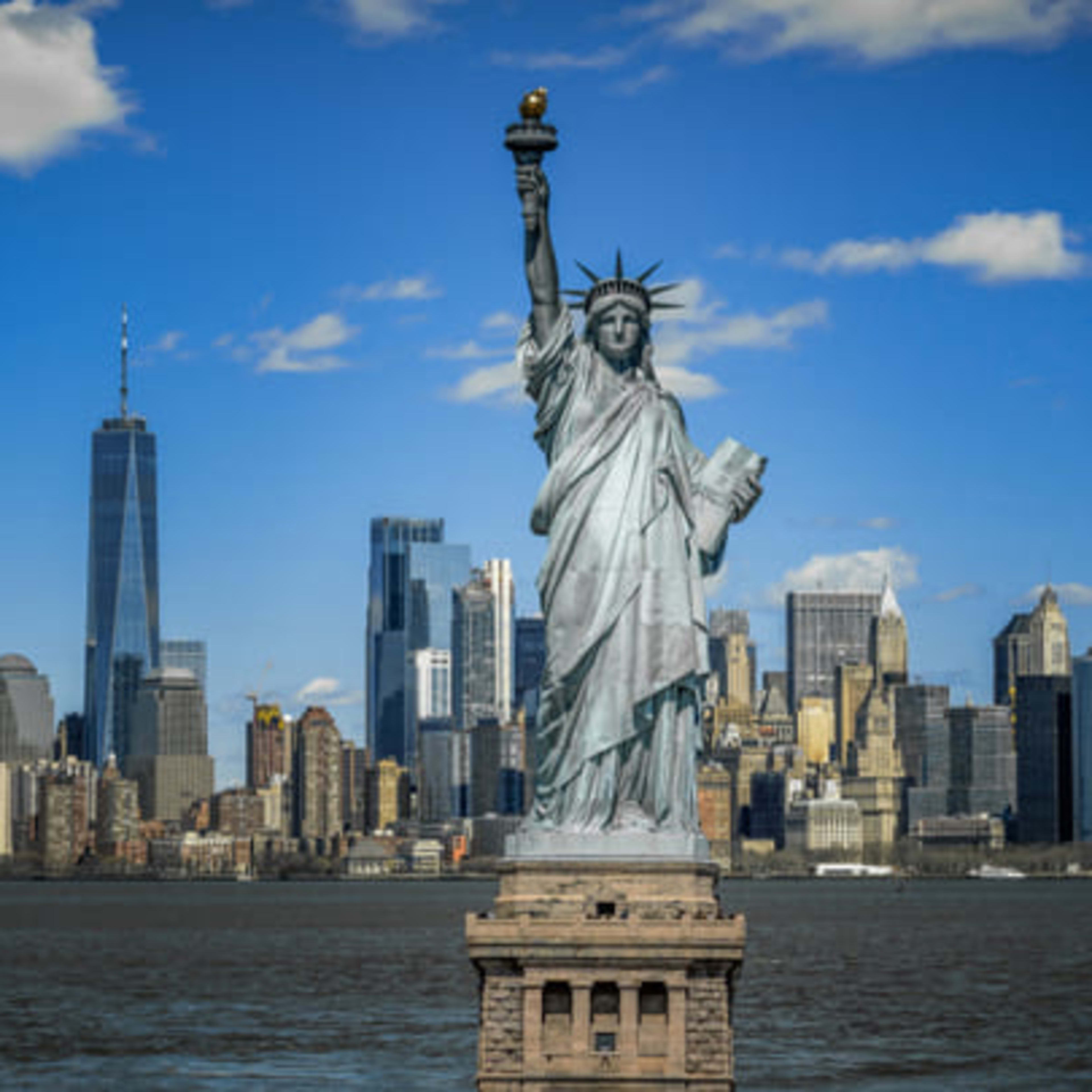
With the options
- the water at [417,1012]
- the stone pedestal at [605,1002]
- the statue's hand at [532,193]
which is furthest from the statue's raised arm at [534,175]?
the water at [417,1012]

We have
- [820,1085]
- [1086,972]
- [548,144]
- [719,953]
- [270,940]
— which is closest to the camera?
[719,953]

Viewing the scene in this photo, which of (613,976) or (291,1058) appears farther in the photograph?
(291,1058)

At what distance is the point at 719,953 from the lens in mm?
28297

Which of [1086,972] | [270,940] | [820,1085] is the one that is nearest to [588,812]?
[820,1085]

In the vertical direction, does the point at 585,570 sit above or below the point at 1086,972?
above

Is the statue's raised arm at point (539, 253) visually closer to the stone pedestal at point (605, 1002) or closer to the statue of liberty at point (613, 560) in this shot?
the statue of liberty at point (613, 560)

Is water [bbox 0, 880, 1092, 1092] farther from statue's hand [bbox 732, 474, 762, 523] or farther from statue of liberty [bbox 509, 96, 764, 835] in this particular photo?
statue's hand [bbox 732, 474, 762, 523]

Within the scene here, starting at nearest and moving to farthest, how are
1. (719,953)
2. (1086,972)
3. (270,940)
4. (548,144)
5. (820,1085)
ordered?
(719,953)
(548,144)
(820,1085)
(1086,972)
(270,940)

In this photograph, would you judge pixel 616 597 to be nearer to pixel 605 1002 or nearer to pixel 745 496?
pixel 745 496

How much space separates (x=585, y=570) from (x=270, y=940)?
9371 centimetres

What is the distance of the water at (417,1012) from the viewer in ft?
169

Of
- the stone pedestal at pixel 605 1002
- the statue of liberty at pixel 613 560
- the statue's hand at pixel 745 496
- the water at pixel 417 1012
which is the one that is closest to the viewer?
the stone pedestal at pixel 605 1002

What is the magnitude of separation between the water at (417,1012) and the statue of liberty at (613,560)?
55.4 feet

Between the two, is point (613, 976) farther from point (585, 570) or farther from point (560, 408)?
point (560, 408)
